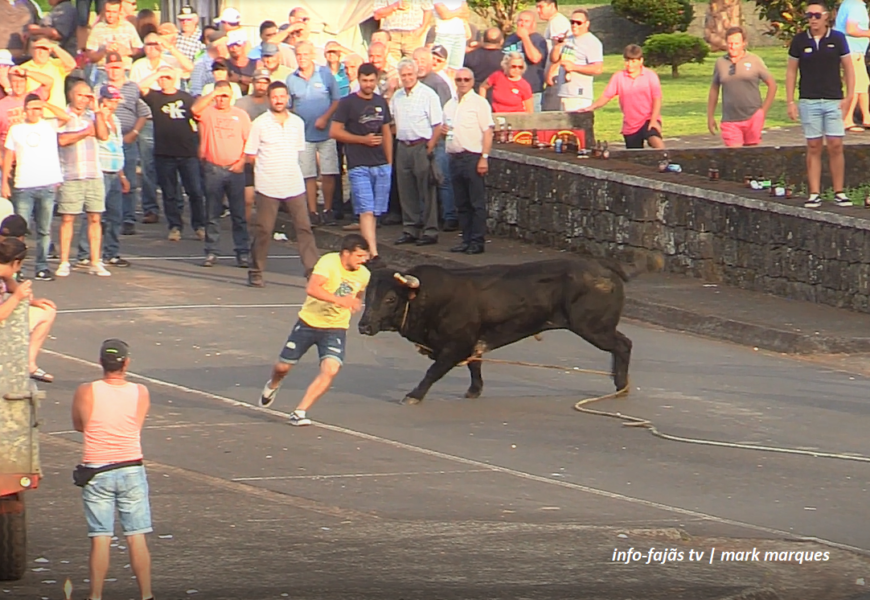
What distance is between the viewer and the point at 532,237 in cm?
1827

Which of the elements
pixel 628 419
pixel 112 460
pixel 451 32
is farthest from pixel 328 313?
pixel 451 32

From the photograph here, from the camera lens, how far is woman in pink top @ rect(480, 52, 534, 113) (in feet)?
67.5

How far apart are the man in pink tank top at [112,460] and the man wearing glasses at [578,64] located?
47.2ft

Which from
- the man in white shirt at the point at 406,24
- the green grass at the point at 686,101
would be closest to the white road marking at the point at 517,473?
the man in white shirt at the point at 406,24

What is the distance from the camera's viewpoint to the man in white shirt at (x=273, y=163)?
53.7ft

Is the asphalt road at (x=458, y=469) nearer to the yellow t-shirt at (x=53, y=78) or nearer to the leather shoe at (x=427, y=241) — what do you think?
the leather shoe at (x=427, y=241)

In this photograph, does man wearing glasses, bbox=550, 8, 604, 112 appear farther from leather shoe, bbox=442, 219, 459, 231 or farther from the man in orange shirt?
the man in orange shirt

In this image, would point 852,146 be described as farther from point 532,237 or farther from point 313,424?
point 313,424

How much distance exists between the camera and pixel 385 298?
468 inches

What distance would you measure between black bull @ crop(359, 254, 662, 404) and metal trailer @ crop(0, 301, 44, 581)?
13.8 ft

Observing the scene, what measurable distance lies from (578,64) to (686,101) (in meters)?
8.53

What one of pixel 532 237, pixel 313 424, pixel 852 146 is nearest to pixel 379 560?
pixel 313 424

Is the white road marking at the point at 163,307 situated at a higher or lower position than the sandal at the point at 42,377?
higher

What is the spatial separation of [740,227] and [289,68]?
7.09 metres
